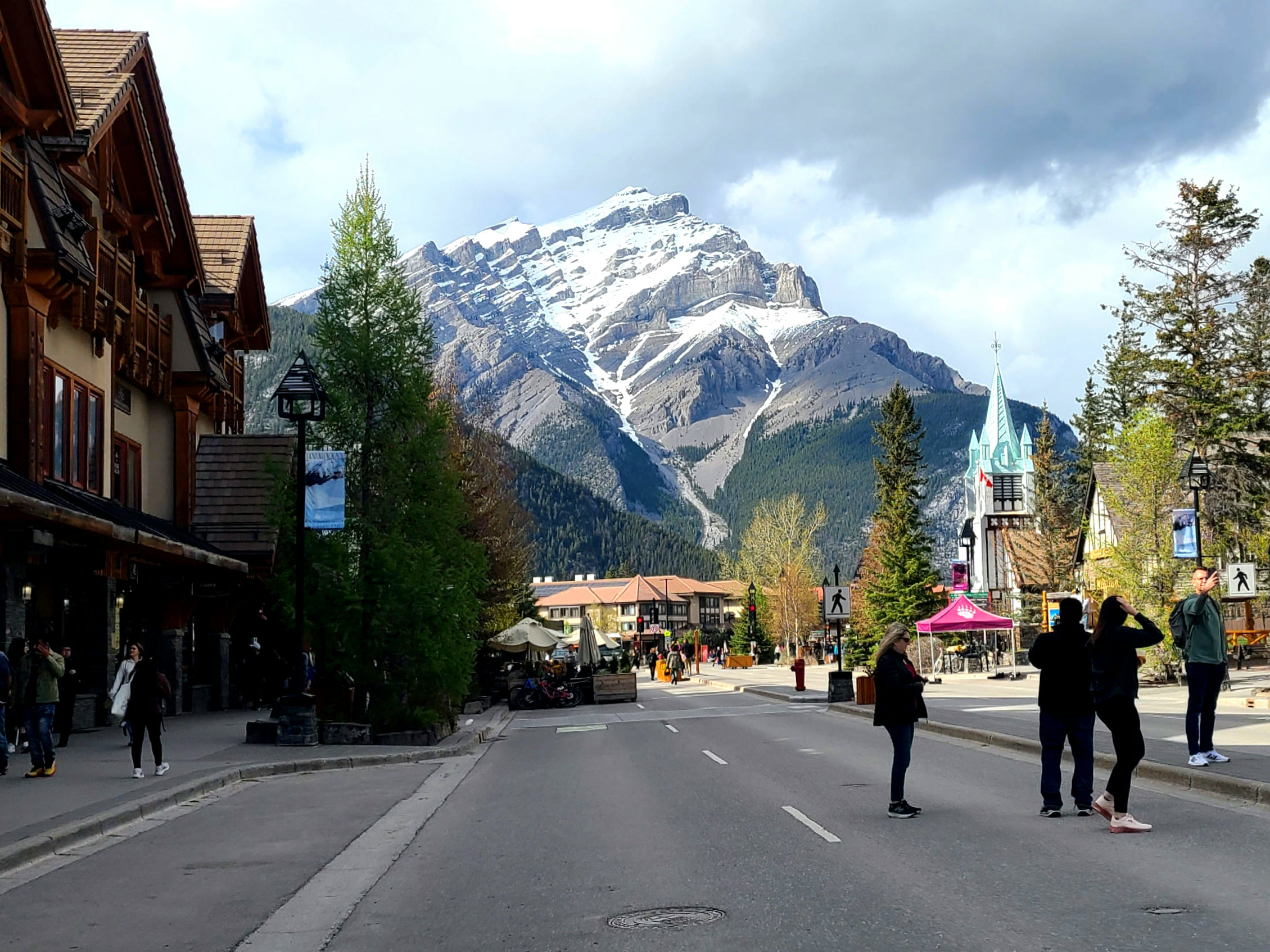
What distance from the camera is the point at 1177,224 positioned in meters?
47.8

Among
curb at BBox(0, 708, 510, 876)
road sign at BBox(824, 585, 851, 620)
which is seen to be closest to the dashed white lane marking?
curb at BBox(0, 708, 510, 876)

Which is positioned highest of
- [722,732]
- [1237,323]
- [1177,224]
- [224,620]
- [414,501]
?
[1177,224]

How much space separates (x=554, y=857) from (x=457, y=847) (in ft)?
3.91

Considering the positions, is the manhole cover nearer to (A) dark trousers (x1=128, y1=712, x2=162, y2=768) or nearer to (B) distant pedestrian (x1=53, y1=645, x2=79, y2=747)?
(A) dark trousers (x1=128, y1=712, x2=162, y2=768)

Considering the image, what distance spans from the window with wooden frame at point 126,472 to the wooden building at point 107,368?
0.20 ft

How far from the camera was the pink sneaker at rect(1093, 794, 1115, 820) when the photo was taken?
34.2 ft

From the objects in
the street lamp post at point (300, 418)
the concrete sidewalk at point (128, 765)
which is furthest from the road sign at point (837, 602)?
the street lamp post at point (300, 418)

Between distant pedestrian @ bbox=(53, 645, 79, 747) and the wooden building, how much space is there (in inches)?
48.9

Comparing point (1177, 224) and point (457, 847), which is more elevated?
point (1177, 224)

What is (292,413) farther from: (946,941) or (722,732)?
(946,941)

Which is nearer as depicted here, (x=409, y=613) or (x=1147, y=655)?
(x=409, y=613)

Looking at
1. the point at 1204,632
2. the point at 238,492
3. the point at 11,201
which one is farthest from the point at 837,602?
the point at 11,201

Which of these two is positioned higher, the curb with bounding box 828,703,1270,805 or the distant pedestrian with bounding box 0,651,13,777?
the distant pedestrian with bounding box 0,651,13,777

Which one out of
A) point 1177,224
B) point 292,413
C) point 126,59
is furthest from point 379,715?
point 1177,224
